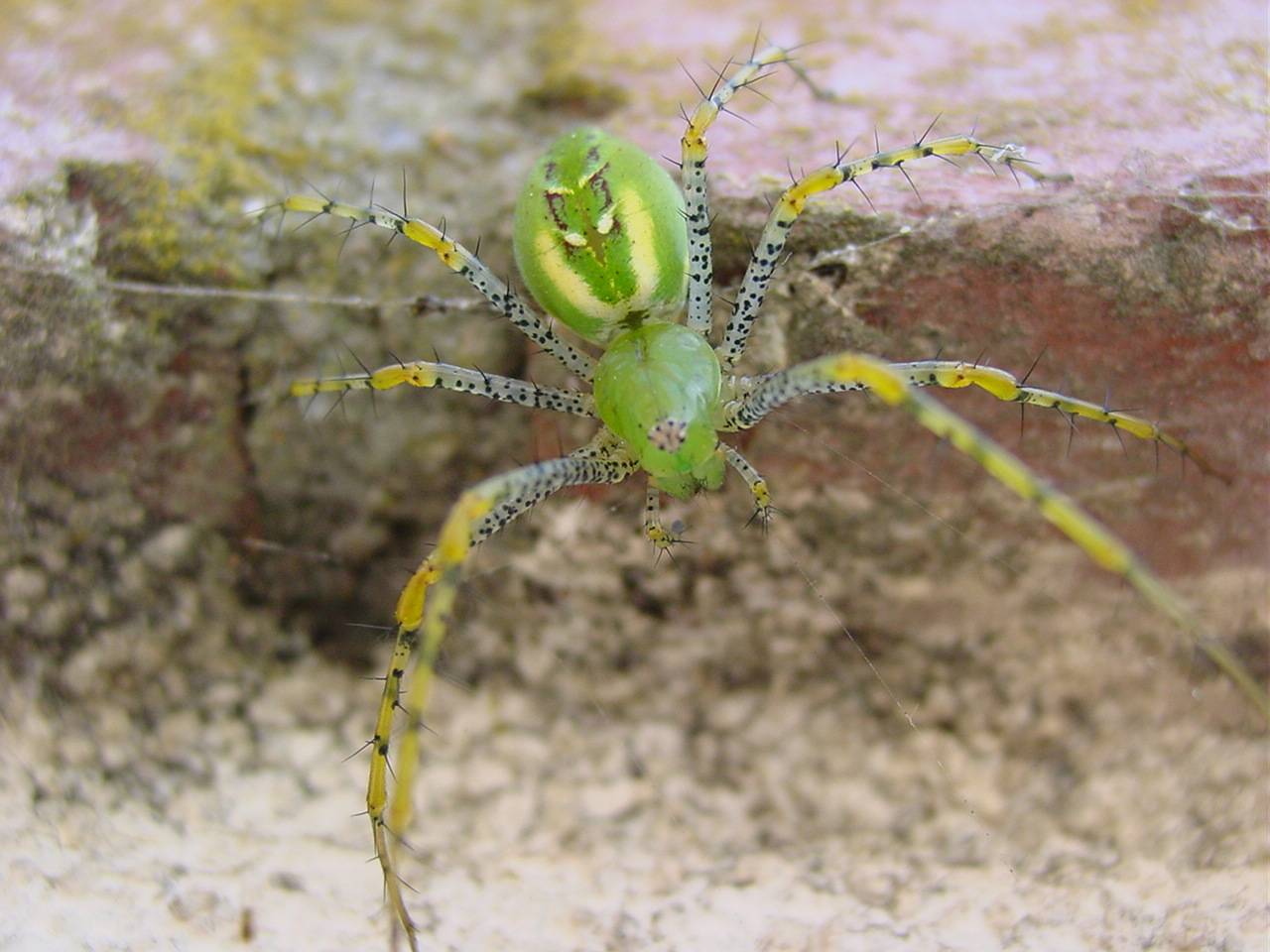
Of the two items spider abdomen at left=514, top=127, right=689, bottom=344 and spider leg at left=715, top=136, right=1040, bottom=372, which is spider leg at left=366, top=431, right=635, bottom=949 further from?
spider leg at left=715, top=136, right=1040, bottom=372

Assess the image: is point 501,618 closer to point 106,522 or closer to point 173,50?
point 106,522

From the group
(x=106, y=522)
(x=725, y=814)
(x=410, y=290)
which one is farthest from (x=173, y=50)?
(x=725, y=814)

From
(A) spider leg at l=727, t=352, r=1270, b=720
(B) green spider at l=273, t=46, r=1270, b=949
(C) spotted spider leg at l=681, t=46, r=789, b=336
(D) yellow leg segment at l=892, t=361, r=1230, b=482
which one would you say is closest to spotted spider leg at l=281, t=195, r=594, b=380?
(B) green spider at l=273, t=46, r=1270, b=949

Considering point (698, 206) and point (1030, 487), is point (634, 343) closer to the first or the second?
point (698, 206)

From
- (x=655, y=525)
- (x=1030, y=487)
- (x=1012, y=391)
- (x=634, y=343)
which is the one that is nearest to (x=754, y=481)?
(x=655, y=525)

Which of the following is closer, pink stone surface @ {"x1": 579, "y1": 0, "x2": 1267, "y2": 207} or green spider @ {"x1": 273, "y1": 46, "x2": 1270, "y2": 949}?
green spider @ {"x1": 273, "y1": 46, "x2": 1270, "y2": 949}

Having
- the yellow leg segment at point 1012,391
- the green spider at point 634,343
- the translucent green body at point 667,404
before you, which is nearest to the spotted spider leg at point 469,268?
the green spider at point 634,343

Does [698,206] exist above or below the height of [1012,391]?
above
